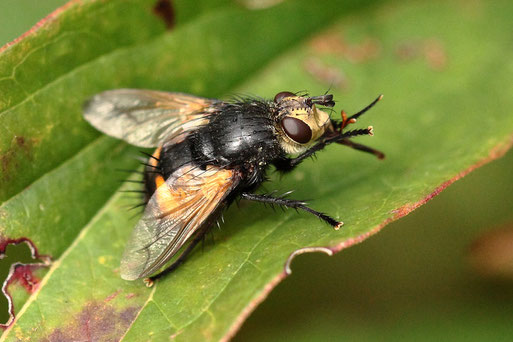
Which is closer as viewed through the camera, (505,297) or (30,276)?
(30,276)

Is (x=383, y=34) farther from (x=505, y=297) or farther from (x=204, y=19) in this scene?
(x=505, y=297)

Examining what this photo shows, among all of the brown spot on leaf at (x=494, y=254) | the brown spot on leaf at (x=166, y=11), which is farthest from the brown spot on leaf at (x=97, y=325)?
the brown spot on leaf at (x=494, y=254)

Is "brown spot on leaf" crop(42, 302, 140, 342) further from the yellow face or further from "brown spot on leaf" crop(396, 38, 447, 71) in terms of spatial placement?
"brown spot on leaf" crop(396, 38, 447, 71)

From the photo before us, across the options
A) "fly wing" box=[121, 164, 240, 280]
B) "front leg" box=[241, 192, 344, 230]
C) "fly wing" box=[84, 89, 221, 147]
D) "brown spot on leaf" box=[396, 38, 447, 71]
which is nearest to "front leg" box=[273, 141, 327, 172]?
"front leg" box=[241, 192, 344, 230]

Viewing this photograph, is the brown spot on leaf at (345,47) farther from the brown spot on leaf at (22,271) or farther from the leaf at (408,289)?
the brown spot on leaf at (22,271)

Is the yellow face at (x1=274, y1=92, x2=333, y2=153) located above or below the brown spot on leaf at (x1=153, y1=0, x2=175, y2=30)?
below

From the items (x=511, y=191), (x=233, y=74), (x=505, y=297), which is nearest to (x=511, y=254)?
(x=505, y=297)

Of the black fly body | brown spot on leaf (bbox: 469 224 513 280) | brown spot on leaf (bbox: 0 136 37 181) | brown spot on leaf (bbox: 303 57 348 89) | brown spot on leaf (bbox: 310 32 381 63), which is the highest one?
brown spot on leaf (bbox: 310 32 381 63)

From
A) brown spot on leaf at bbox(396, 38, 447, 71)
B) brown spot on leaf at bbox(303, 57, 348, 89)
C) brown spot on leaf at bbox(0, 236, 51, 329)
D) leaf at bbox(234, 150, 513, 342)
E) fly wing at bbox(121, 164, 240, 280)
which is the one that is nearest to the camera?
fly wing at bbox(121, 164, 240, 280)
